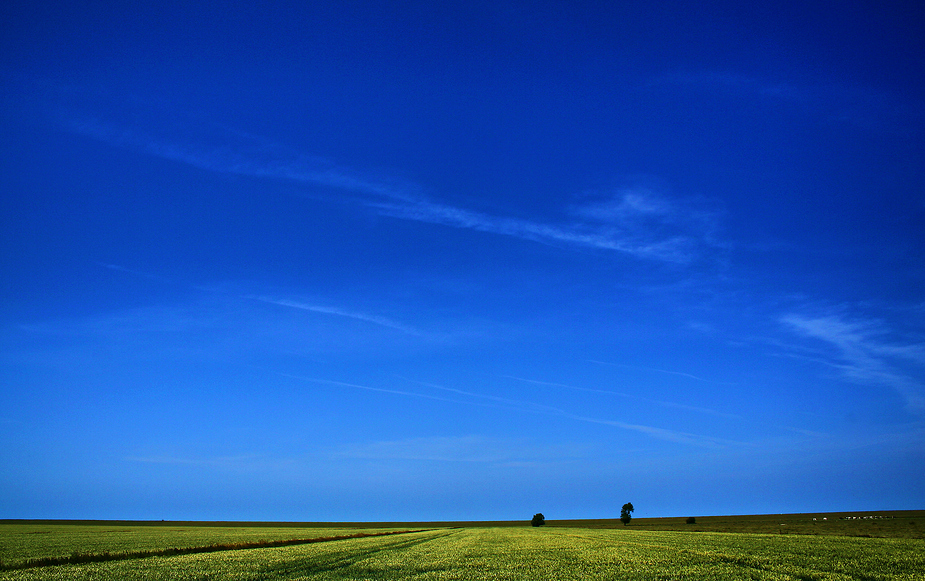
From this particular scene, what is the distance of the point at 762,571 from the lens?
910 inches

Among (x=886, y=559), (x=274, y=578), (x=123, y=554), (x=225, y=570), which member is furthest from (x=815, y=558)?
(x=123, y=554)

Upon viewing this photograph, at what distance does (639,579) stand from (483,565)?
9.81 m

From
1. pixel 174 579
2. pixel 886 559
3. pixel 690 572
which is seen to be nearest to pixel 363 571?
pixel 174 579

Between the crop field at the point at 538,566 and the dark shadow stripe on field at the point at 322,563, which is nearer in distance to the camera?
the crop field at the point at 538,566

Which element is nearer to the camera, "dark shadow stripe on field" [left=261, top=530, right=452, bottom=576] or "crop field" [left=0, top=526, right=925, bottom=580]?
"crop field" [left=0, top=526, right=925, bottom=580]

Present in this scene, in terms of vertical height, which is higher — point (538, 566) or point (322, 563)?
point (538, 566)

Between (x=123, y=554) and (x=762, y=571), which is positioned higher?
(x=762, y=571)

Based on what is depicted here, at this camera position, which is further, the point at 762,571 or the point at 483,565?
the point at 483,565

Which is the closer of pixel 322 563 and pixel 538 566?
pixel 538 566

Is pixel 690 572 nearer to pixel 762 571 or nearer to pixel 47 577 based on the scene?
pixel 762 571

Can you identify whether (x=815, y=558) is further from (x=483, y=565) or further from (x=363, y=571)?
(x=363, y=571)

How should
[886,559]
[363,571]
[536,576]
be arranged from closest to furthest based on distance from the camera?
[536,576] < [363,571] < [886,559]

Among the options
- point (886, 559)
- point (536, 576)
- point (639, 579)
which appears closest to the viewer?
point (639, 579)

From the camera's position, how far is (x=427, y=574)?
24484 mm
